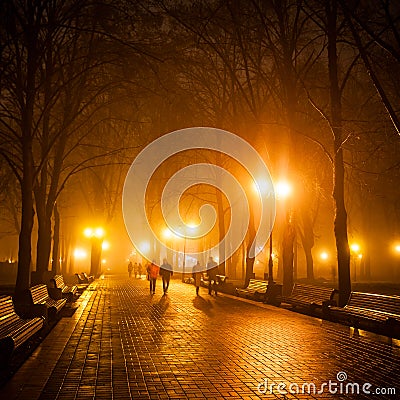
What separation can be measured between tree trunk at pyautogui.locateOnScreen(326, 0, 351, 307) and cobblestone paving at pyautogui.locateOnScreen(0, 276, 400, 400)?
7.93ft

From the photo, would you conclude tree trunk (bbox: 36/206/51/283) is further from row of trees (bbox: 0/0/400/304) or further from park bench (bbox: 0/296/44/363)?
park bench (bbox: 0/296/44/363)

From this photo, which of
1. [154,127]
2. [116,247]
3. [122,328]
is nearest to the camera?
[122,328]

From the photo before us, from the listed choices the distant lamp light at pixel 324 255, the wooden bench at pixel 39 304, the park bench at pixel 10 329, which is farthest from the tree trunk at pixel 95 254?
the park bench at pixel 10 329

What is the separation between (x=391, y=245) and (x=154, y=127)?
25525 millimetres

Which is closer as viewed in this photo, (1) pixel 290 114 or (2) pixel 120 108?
(1) pixel 290 114

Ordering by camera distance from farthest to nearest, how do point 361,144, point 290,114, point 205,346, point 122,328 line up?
point 361,144, point 290,114, point 122,328, point 205,346

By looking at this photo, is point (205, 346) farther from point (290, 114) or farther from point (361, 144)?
point (361, 144)

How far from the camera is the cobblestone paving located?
7012 millimetres


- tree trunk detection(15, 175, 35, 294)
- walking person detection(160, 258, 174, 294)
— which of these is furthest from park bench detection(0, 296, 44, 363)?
walking person detection(160, 258, 174, 294)

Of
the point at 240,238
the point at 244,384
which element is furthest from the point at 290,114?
the point at 240,238

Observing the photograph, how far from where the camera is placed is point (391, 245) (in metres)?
49.9

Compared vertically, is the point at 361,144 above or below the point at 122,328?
above

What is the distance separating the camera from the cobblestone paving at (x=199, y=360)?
7.01m

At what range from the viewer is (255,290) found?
23828mm
